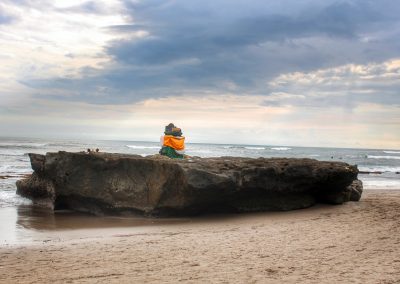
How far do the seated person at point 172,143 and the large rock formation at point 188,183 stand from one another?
3.90 ft

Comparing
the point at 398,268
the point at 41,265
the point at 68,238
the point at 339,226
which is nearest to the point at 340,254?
the point at 398,268

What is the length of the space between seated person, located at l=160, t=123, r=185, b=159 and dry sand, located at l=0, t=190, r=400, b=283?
3316 mm

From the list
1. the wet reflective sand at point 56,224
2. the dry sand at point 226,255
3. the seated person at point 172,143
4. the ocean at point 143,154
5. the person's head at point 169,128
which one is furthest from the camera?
the ocean at point 143,154

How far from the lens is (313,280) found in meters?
4.49

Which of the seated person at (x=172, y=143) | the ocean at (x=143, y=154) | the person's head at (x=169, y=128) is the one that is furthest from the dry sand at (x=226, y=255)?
the ocean at (x=143, y=154)

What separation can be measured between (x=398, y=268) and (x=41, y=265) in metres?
4.58

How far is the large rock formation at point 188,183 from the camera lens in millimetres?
9227

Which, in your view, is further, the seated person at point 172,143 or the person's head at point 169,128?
the person's head at point 169,128

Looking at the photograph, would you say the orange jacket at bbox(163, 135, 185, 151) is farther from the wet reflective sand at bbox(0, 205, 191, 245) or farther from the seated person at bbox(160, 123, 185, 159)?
the wet reflective sand at bbox(0, 205, 191, 245)

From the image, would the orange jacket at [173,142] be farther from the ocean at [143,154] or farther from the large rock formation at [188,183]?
the ocean at [143,154]

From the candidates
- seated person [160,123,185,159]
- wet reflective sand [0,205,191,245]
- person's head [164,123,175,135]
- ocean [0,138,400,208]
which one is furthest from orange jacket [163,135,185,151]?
ocean [0,138,400,208]

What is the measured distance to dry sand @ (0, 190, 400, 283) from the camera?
4723 mm

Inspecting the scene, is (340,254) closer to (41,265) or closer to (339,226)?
(339,226)

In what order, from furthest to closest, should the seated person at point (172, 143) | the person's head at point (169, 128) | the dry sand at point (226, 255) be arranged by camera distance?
1. the person's head at point (169, 128)
2. the seated person at point (172, 143)
3. the dry sand at point (226, 255)
